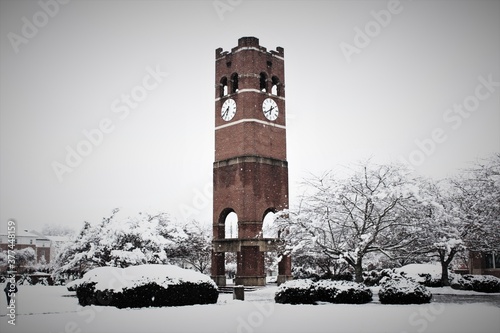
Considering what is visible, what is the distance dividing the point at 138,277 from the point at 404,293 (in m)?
11.2

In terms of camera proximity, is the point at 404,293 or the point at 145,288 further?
the point at 404,293

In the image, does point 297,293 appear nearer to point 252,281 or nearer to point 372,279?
point 252,281

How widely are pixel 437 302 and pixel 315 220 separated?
22.7ft

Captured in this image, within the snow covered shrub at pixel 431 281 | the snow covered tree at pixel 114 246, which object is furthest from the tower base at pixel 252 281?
the snow covered shrub at pixel 431 281

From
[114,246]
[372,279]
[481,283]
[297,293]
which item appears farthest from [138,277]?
[372,279]

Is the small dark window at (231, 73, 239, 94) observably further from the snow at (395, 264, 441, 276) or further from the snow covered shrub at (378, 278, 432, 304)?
the snow covered shrub at (378, 278, 432, 304)

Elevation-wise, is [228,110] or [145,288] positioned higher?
[228,110]

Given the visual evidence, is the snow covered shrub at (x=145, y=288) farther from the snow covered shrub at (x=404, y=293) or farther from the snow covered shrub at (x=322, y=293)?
the snow covered shrub at (x=404, y=293)

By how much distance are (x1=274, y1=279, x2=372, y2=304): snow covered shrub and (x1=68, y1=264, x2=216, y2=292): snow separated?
3707 millimetres

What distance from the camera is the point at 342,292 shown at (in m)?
20.8

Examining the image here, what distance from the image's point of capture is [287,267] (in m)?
37.6

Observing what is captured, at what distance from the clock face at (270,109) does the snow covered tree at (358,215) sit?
13644mm

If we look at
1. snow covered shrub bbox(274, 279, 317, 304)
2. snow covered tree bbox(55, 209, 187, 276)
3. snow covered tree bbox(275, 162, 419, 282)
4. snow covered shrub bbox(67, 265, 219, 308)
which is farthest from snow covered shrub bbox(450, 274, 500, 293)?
snow covered tree bbox(55, 209, 187, 276)

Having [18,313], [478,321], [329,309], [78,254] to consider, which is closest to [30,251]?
[78,254]
